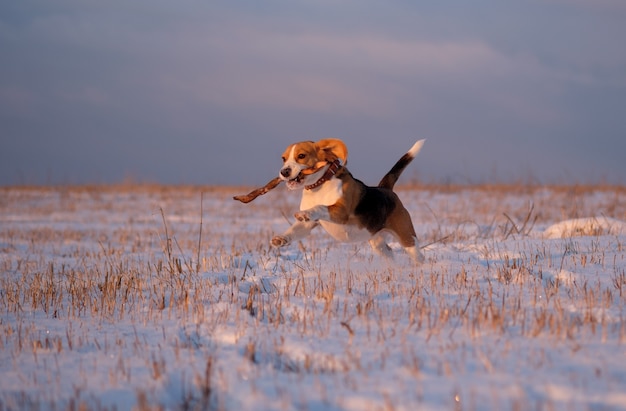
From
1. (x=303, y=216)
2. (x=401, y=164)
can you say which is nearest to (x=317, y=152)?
(x=303, y=216)

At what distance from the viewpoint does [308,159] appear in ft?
17.6

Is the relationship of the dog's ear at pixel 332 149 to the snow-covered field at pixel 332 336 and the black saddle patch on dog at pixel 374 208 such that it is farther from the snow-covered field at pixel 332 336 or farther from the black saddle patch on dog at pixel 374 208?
the snow-covered field at pixel 332 336

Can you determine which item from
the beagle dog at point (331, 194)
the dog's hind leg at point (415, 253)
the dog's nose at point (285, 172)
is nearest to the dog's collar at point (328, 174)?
the beagle dog at point (331, 194)

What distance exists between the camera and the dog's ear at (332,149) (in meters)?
5.47

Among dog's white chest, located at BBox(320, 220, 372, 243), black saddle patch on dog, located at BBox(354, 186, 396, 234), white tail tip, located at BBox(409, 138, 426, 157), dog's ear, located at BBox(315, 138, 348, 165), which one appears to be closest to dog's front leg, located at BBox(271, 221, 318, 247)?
dog's white chest, located at BBox(320, 220, 372, 243)

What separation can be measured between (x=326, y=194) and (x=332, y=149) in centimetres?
45

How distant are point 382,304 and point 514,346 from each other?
1.08 m

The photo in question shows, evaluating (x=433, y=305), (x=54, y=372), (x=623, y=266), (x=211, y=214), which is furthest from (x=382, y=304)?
(x=211, y=214)

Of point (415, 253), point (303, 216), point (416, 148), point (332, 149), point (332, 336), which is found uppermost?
point (416, 148)

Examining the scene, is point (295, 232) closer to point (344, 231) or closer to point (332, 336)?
point (344, 231)

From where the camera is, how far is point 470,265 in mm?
5406

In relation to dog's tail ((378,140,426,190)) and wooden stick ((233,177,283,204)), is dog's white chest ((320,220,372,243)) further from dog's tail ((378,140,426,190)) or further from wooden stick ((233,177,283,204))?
dog's tail ((378,140,426,190))

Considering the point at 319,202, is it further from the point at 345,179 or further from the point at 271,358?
the point at 271,358

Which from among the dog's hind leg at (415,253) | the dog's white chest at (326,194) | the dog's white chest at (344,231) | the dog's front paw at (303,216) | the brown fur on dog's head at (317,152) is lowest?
the dog's hind leg at (415,253)
